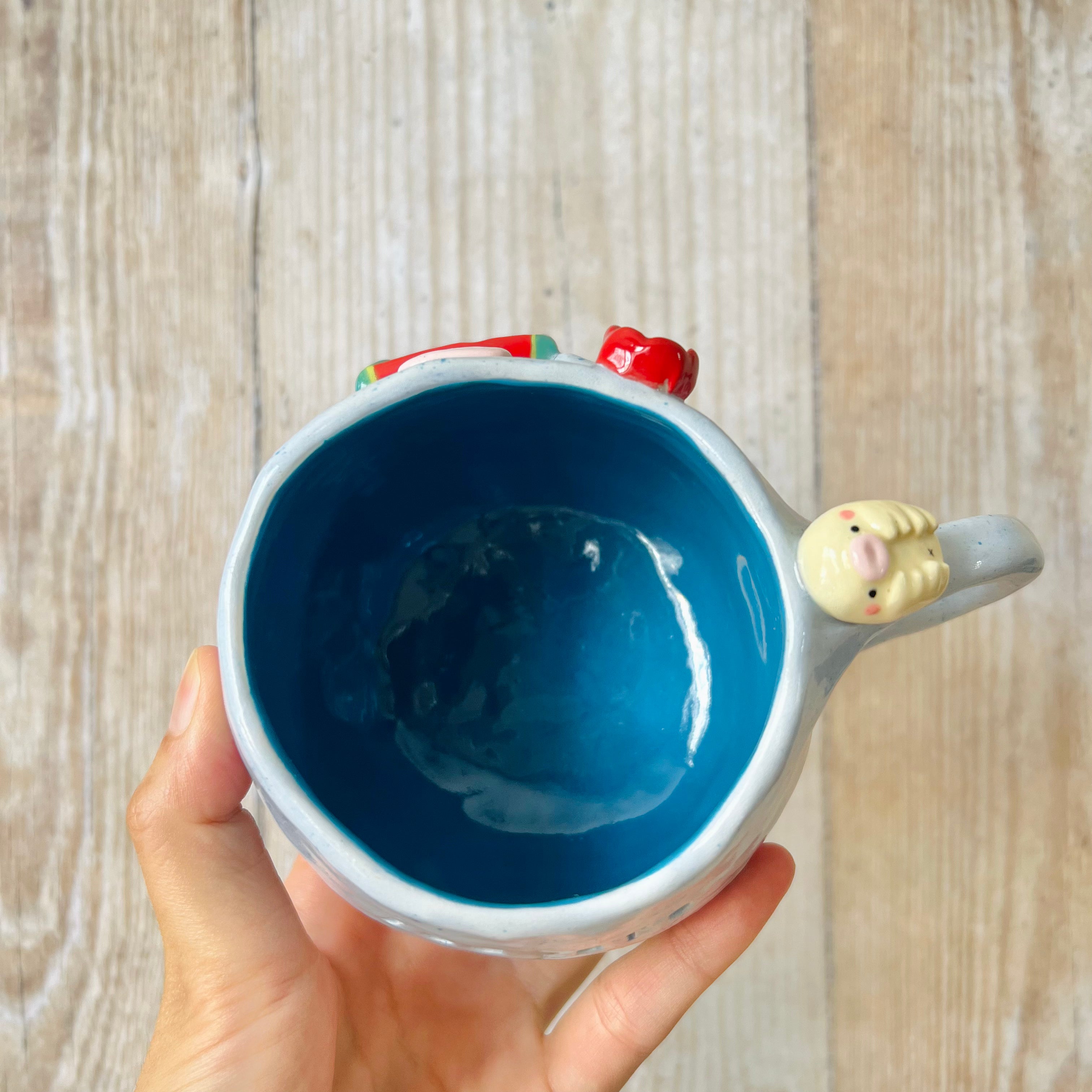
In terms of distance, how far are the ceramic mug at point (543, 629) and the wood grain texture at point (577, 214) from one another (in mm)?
209

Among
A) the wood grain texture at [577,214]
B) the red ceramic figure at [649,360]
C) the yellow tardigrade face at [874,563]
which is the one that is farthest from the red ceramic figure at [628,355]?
the wood grain texture at [577,214]

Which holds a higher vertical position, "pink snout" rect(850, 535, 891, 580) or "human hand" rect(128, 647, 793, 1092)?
"pink snout" rect(850, 535, 891, 580)

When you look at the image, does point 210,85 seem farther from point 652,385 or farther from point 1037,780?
point 1037,780

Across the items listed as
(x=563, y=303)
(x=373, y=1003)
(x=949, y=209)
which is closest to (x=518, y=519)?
(x=563, y=303)

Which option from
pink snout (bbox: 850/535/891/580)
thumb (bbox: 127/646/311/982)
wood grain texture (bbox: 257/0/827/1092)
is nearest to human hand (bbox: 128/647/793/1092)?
thumb (bbox: 127/646/311/982)

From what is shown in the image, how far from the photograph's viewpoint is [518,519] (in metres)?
0.69

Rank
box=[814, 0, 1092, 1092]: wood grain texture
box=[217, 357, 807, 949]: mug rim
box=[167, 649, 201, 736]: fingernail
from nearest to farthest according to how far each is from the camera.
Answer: box=[217, 357, 807, 949]: mug rim → box=[167, 649, 201, 736]: fingernail → box=[814, 0, 1092, 1092]: wood grain texture

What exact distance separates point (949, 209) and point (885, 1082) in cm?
70

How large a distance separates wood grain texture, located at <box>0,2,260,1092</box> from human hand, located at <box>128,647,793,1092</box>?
19 cm

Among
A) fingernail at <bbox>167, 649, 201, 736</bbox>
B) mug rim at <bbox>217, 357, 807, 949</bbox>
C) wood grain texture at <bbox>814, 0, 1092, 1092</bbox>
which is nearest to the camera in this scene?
mug rim at <bbox>217, 357, 807, 949</bbox>

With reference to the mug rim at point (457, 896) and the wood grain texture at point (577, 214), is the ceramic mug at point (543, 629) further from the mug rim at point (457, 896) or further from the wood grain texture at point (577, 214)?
the wood grain texture at point (577, 214)

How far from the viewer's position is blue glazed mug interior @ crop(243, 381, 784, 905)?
1.84ft

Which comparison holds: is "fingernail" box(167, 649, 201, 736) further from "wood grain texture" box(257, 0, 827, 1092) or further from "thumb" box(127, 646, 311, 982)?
"wood grain texture" box(257, 0, 827, 1092)

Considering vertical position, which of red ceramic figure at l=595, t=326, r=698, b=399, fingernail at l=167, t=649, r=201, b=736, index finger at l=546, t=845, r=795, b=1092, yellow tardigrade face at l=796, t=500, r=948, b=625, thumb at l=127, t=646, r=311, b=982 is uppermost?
red ceramic figure at l=595, t=326, r=698, b=399
